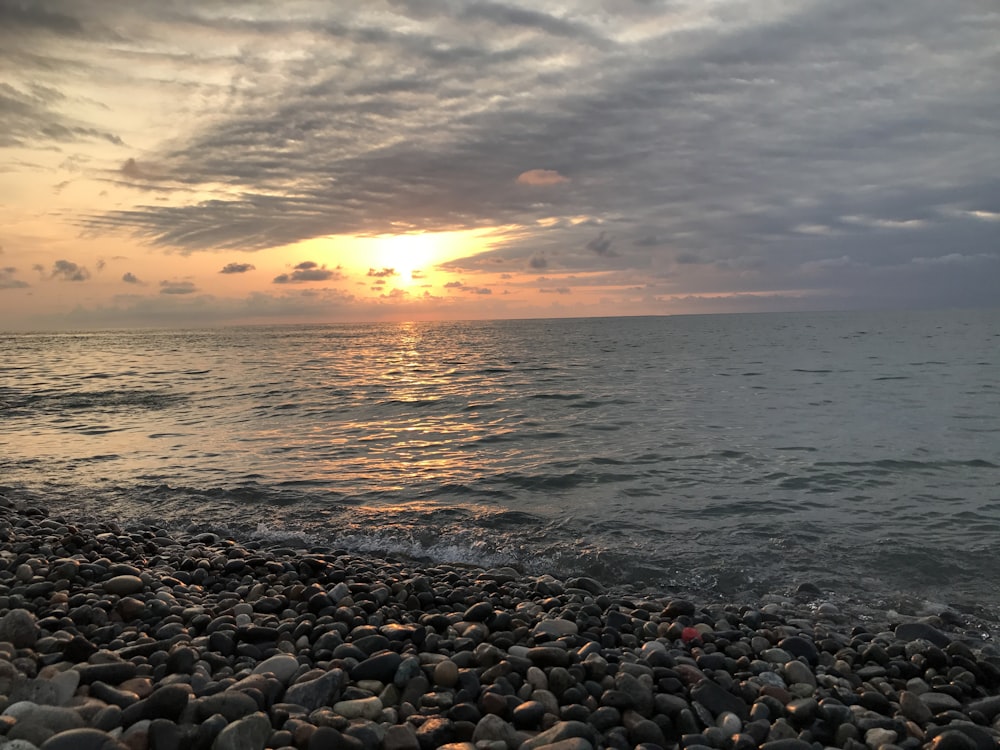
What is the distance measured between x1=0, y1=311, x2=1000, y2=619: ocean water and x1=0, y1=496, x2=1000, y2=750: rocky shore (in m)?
1.54

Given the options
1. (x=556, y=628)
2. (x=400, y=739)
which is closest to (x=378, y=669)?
(x=400, y=739)

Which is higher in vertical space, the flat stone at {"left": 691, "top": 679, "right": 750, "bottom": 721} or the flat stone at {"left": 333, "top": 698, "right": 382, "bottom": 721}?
the flat stone at {"left": 333, "top": 698, "right": 382, "bottom": 721}

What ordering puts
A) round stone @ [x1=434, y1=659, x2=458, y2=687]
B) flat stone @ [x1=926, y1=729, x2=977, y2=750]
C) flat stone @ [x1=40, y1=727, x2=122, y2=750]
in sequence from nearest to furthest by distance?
flat stone @ [x1=40, y1=727, x2=122, y2=750], flat stone @ [x1=926, y1=729, x2=977, y2=750], round stone @ [x1=434, y1=659, x2=458, y2=687]

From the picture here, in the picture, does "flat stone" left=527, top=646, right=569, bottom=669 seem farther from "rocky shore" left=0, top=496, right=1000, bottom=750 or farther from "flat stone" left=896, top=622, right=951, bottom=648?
"flat stone" left=896, top=622, right=951, bottom=648

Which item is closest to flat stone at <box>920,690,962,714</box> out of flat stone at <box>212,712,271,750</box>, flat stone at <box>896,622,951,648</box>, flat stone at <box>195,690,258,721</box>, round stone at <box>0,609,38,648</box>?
flat stone at <box>896,622,951,648</box>

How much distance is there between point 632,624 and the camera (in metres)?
5.93

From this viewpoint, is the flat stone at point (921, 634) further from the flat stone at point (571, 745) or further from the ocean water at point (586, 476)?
the flat stone at point (571, 745)

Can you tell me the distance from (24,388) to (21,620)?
32785mm

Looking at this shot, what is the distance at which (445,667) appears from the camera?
15.1ft

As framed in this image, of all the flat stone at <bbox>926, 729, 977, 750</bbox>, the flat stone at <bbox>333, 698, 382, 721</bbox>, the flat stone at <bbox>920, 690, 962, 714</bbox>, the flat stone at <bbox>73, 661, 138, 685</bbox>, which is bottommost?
the flat stone at <bbox>920, 690, 962, 714</bbox>

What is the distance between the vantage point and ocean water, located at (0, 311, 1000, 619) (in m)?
8.45

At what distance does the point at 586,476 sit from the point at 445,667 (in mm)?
8441

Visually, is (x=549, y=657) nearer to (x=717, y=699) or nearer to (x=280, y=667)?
(x=717, y=699)

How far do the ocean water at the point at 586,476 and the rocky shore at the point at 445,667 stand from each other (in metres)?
1.54
